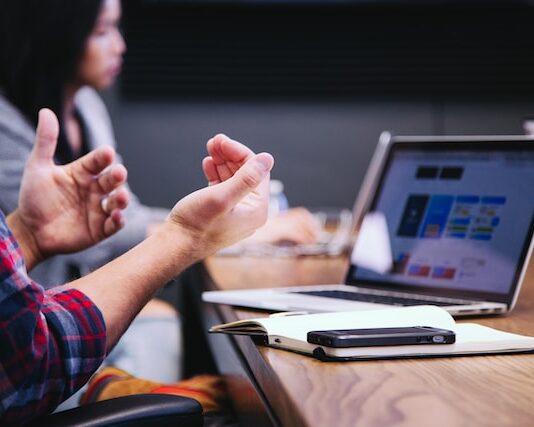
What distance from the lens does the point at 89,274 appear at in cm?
124

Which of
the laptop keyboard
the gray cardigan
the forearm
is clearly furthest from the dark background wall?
the forearm

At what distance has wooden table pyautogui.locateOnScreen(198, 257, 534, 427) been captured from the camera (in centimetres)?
75

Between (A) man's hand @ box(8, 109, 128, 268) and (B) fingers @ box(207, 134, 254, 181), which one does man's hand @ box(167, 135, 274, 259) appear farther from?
(A) man's hand @ box(8, 109, 128, 268)

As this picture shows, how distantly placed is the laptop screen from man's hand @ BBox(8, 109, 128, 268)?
1.67 feet

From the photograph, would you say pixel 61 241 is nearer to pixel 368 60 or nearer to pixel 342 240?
pixel 342 240

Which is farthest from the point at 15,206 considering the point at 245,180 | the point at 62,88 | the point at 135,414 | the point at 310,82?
the point at 310,82

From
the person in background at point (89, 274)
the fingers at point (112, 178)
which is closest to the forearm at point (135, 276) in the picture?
the person in background at point (89, 274)

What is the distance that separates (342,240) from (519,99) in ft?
7.41

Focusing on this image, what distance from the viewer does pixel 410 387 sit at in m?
0.86

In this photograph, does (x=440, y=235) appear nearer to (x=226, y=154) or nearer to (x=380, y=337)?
(x=226, y=154)

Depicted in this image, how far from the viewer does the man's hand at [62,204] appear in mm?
1687

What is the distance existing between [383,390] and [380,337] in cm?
15

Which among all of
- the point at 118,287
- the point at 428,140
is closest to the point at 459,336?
the point at 118,287

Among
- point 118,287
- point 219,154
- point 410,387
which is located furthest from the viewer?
point 219,154
